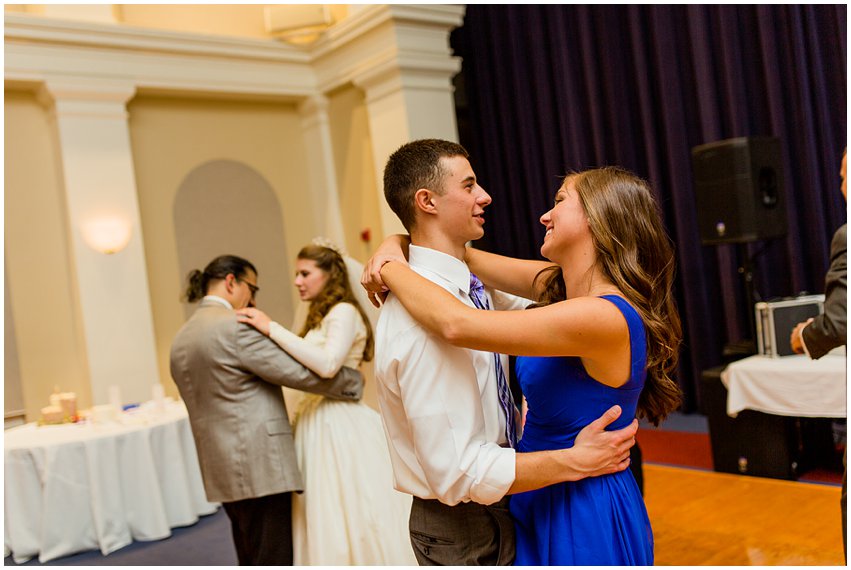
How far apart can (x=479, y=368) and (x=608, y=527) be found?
15.9 inches

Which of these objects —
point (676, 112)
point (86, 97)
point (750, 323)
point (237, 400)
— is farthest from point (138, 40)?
point (750, 323)

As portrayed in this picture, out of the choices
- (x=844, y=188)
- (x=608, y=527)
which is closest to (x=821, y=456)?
(x=844, y=188)

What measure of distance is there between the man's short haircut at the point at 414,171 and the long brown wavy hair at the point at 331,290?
5.05ft

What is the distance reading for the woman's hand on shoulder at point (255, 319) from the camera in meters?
3.01

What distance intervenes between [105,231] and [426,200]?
16.8 ft

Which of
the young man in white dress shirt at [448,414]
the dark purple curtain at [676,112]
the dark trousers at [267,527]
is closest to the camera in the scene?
the young man in white dress shirt at [448,414]

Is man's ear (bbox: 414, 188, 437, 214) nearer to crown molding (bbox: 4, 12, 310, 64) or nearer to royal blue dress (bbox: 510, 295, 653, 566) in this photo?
royal blue dress (bbox: 510, 295, 653, 566)

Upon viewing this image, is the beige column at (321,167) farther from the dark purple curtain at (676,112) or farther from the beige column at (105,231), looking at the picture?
the beige column at (105,231)

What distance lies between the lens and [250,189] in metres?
7.53

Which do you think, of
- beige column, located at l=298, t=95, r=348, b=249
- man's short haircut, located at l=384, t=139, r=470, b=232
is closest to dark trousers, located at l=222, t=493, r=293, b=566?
man's short haircut, located at l=384, t=139, r=470, b=232

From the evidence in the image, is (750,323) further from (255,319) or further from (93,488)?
(93,488)

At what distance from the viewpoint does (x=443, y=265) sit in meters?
1.77

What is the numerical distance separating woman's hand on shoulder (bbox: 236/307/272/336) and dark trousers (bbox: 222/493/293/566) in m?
0.66

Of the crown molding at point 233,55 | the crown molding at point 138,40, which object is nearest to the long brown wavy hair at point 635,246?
the crown molding at point 233,55
